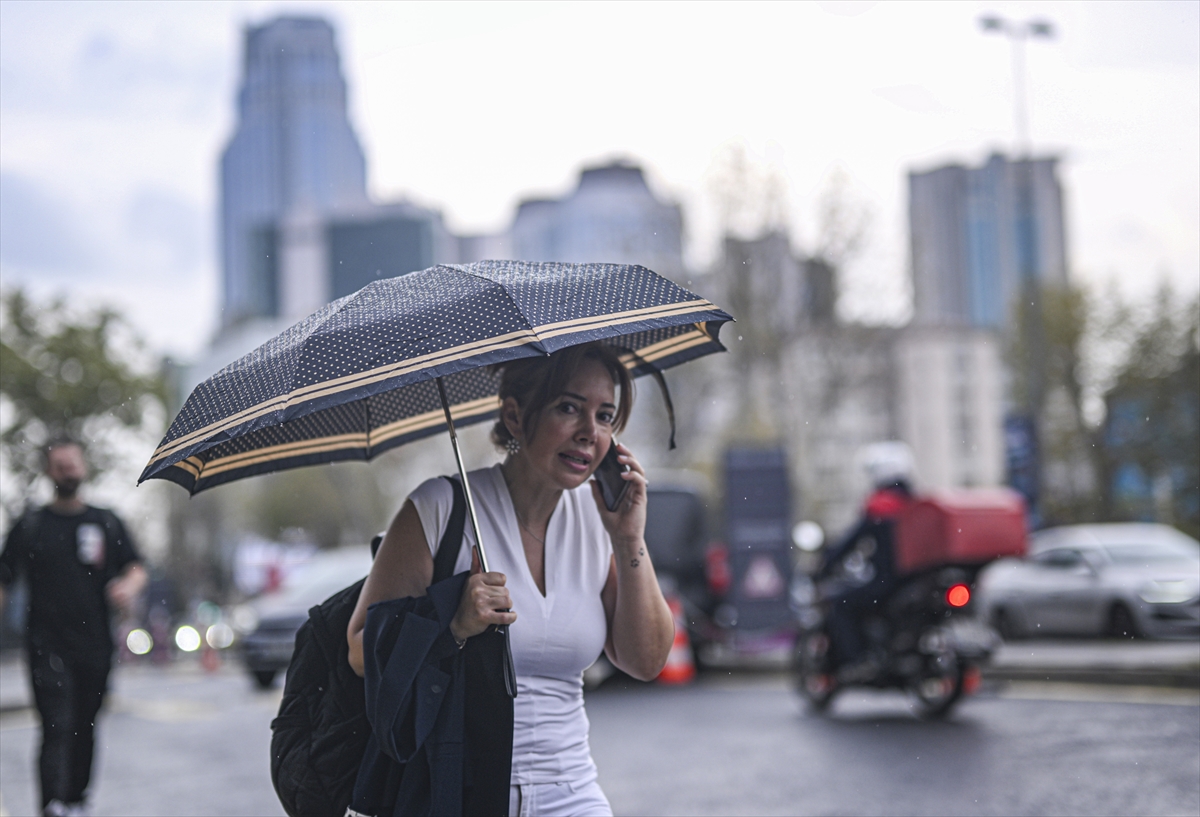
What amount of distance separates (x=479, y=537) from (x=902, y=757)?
5998 millimetres

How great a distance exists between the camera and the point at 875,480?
9875 millimetres

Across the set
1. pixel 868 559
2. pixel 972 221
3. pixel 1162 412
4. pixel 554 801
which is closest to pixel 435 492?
pixel 554 801

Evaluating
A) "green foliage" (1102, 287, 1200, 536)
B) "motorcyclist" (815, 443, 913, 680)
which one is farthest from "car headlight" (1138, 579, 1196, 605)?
"green foliage" (1102, 287, 1200, 536)

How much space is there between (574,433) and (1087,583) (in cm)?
1498

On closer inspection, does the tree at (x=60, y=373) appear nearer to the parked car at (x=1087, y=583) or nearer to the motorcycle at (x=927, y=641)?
the parked car at (x=1087, y=583)

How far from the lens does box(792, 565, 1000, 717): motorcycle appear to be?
9219mm

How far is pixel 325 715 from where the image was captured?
2629 millimetres

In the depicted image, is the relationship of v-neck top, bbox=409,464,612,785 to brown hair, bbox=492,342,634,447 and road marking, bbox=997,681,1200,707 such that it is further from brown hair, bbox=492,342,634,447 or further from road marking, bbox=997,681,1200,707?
road marking, bbox=997,681,1200,707

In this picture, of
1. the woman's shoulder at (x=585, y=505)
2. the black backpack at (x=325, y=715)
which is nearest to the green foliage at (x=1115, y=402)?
the woman's shoulder at (x=585, y=505)

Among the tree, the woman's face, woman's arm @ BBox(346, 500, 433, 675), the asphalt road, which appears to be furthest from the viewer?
the tree

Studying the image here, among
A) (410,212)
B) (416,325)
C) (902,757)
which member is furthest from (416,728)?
(410,212)

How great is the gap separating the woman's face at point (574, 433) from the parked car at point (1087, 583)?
10625 mm

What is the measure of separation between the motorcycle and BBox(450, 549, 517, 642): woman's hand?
7.19m

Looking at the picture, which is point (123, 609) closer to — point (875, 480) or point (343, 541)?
point (875, 480)
